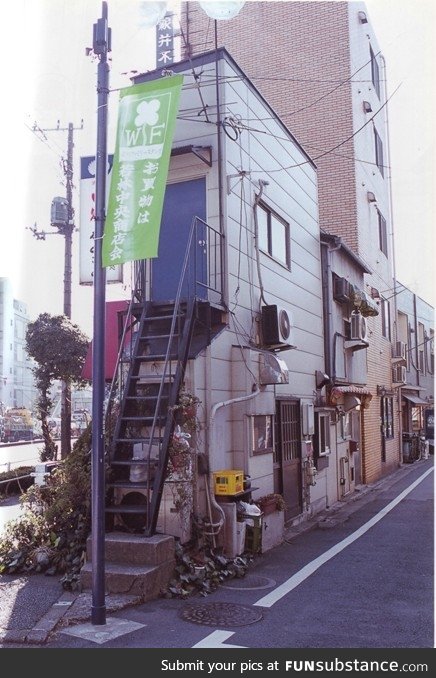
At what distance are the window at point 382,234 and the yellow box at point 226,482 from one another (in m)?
15.8

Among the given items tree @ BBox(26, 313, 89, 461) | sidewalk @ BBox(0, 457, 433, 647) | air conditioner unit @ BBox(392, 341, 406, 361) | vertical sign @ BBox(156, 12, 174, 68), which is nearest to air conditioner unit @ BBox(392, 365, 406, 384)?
air conditioner unit @ BBox(392, 341, 406, 361)

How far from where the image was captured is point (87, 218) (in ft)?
31.4

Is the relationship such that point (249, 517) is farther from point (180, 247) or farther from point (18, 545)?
point (180, 247)

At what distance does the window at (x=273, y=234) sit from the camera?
427 inches

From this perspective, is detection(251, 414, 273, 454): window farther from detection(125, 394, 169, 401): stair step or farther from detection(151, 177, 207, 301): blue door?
detection(151, 177, 207, 301): blue door

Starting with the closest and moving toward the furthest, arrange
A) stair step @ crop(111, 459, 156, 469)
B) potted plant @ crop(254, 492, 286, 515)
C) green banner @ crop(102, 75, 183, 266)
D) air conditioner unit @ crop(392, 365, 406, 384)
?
green banner @ crop(102, 75, 183, 266)
stair step @ crop(111, 459, 156, 469)
potted plant @ crop(254, 492, 286, 515)
air conditioner unit @ crop(392, 365, 406, 384)

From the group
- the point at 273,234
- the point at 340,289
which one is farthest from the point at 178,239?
the point at 340,289

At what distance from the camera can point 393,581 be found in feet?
25.0

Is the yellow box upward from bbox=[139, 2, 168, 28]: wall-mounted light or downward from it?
downward

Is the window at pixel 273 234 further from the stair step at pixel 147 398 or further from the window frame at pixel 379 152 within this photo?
the window frame at pixel 379 152

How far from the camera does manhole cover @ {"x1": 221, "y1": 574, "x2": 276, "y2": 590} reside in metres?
7.18

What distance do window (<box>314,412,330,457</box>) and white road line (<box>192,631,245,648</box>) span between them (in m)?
7.89

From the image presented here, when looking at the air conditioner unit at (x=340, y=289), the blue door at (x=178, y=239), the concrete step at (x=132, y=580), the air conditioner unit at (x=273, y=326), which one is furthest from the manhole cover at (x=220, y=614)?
the air conditioner unit at (x=340, y=289)

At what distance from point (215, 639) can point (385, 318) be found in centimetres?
1857
